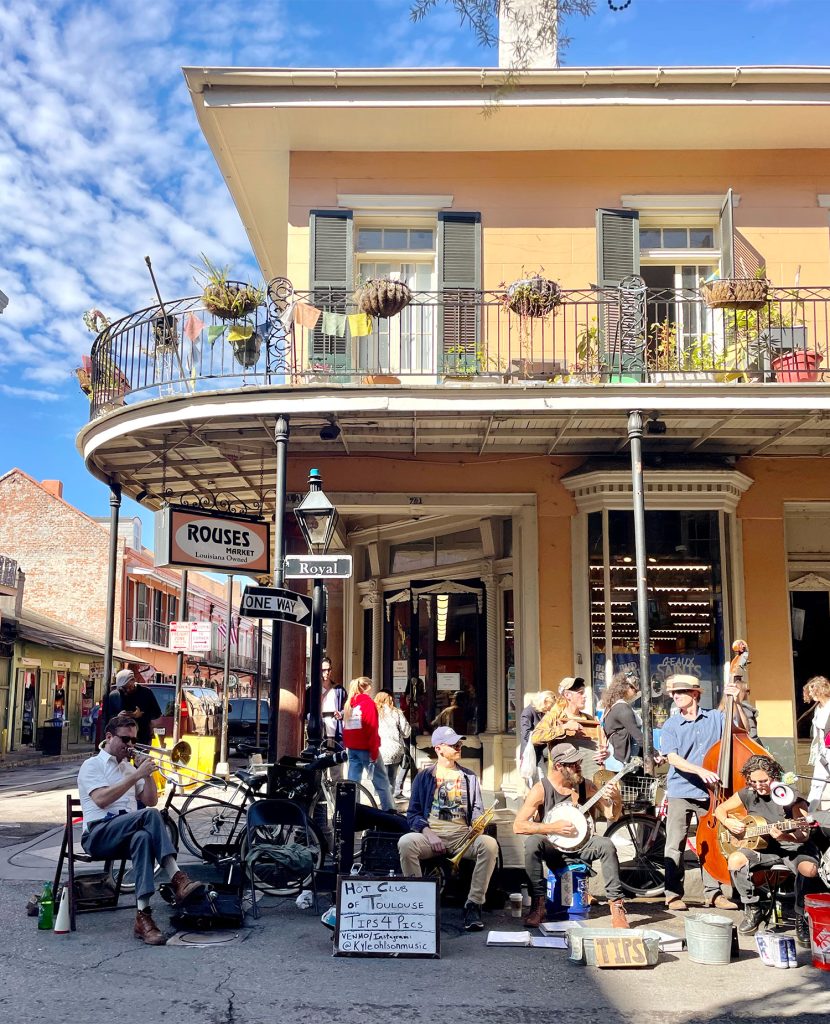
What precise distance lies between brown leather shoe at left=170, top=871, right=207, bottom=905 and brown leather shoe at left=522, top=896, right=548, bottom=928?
2.17 meters

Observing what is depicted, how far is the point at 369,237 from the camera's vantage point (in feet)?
42.6

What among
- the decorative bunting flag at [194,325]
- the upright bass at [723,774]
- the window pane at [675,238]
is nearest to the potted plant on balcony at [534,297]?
the window pane at [675,238]

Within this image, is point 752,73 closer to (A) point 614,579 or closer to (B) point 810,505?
(B) point 810,505

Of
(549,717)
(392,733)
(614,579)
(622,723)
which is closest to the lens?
(549,717)

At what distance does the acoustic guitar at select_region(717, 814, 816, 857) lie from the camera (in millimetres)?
6473

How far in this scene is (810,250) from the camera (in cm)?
1254

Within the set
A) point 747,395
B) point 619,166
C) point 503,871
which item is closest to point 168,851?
point 503,871

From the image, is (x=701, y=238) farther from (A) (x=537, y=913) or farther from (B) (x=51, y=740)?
(B) (x=51, y=740)

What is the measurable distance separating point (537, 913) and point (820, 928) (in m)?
1.80

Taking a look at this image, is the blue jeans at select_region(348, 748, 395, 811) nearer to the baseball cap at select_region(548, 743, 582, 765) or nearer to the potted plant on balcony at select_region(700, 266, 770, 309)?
the baseball cap at select_region(548, 743, 582, 765)

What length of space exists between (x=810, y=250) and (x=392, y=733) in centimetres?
751

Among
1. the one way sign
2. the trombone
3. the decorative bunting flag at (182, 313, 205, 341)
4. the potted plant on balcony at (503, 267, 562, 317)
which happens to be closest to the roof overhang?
the potted plant on balcony at (503, 267, 562, 317)

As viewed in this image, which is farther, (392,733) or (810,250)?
(810,250)

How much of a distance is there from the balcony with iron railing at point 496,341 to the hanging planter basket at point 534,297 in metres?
0.03
